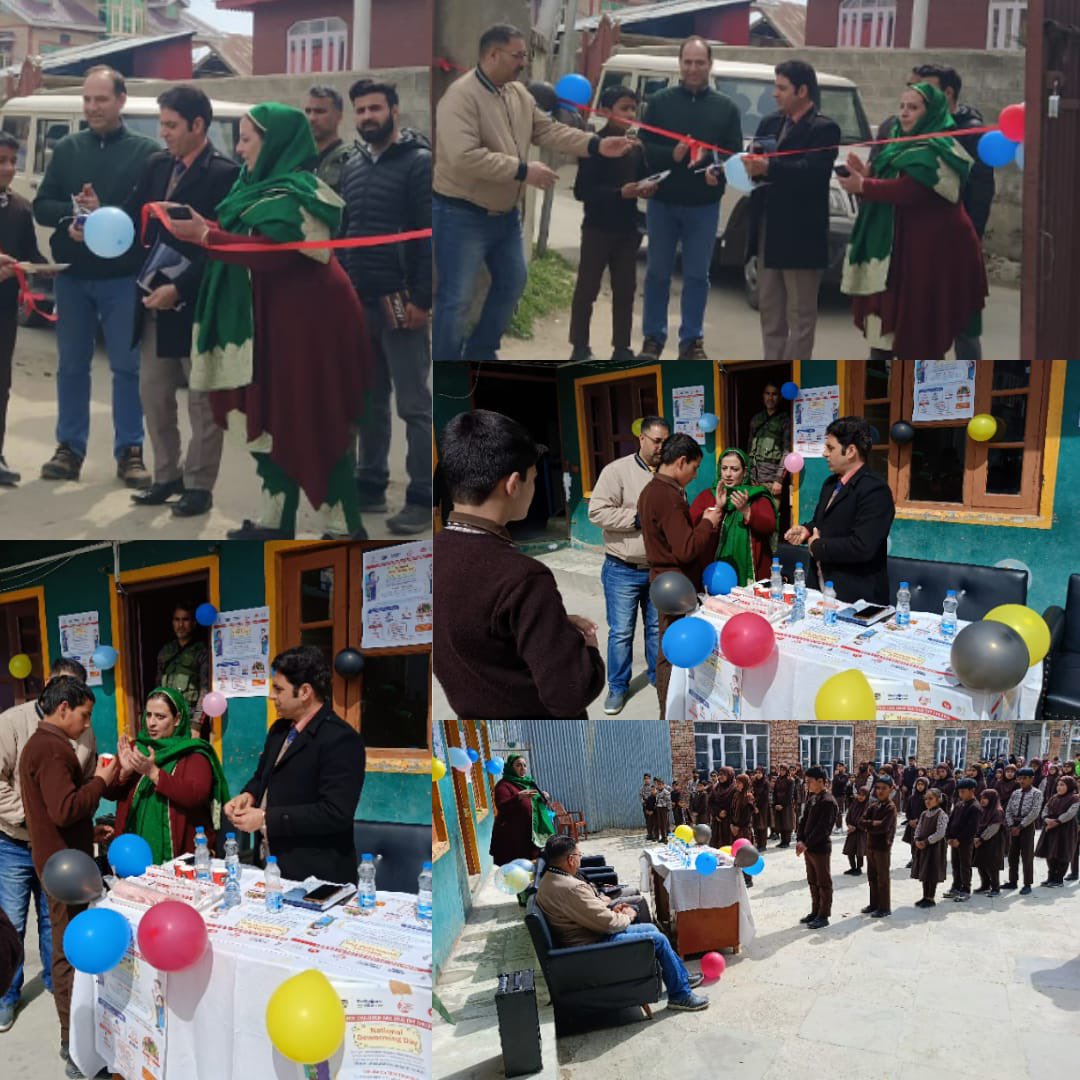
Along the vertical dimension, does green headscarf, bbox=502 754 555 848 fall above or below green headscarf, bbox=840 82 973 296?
below

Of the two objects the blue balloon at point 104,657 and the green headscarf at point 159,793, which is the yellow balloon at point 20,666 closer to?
the blue balloon at point 104,657

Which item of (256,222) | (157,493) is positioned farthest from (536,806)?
(256,222)

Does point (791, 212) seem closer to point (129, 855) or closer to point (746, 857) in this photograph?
point (746, 857)

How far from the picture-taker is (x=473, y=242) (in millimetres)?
4520

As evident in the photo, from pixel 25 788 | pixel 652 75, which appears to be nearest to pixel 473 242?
pixel 652 75

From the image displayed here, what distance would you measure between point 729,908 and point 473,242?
2.39m

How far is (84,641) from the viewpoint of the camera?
14.0ft

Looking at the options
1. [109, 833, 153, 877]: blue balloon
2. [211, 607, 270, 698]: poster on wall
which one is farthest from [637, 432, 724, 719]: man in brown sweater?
[109, 833, 153, 877]: blue balloon

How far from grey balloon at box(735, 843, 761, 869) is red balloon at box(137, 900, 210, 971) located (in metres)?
1.56

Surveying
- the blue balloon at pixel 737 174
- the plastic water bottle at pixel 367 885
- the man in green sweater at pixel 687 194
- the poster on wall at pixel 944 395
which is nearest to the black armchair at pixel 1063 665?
the poster on wall at pixel 944 395

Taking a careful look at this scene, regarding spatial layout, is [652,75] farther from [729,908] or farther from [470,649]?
[729,908]

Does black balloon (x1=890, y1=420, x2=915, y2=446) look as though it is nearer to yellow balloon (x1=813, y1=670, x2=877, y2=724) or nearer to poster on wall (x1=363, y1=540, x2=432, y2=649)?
yellow balloon (x1=813, y1=670, x2=877, y2=724)

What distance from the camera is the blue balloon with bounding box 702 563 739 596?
4.19 m

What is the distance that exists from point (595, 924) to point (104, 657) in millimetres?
1821
